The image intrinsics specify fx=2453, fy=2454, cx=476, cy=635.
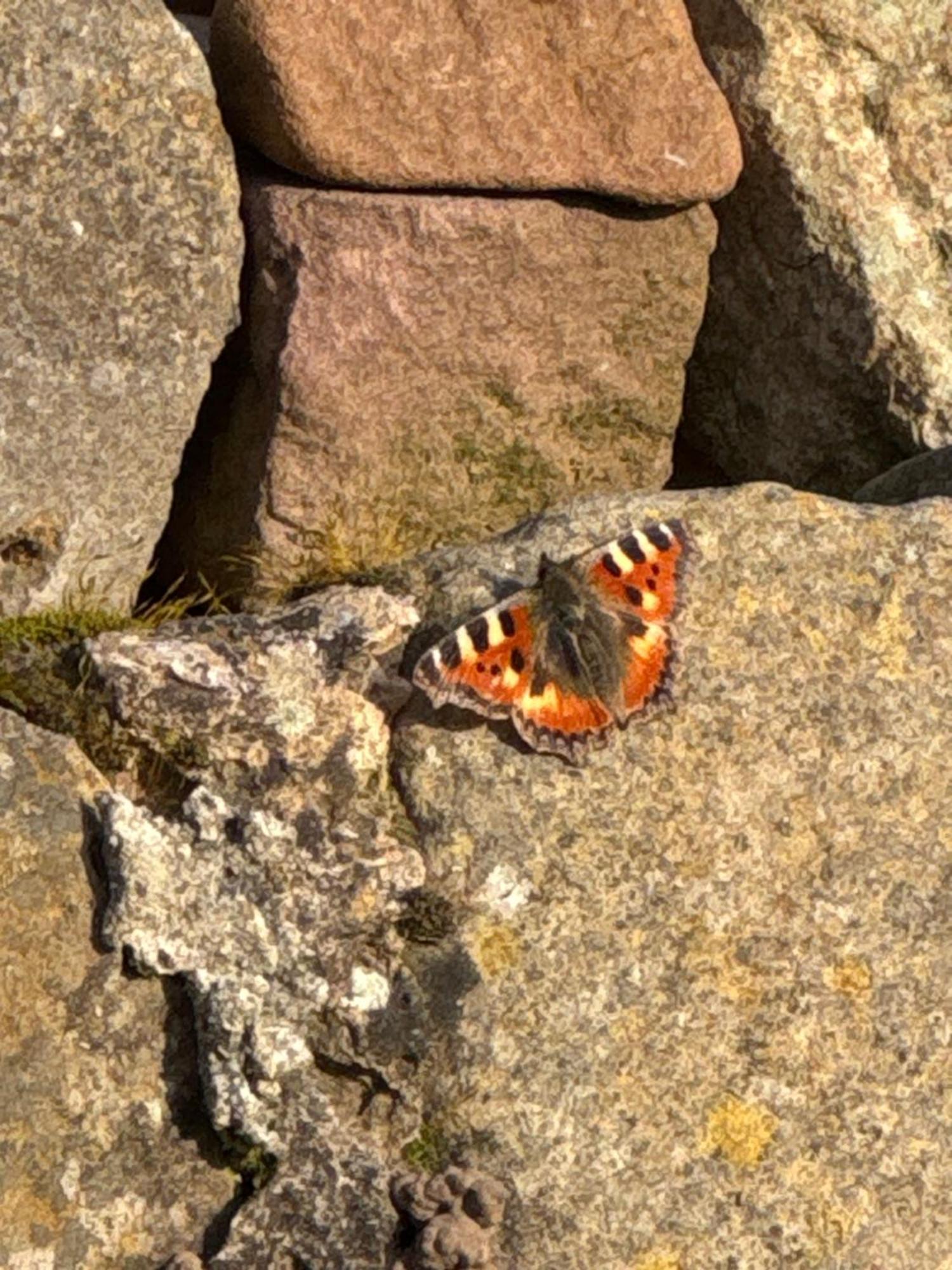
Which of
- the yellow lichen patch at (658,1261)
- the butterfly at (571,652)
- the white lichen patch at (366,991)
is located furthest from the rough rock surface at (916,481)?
the yellow lichen patch at (658,1261)

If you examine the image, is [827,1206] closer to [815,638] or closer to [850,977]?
[850,977]

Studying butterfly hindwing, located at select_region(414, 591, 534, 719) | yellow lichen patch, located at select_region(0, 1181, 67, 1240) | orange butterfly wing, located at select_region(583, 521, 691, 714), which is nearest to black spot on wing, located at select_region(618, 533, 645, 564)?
orange butterfly wing, located at select_region(583, 521, 691, 714)

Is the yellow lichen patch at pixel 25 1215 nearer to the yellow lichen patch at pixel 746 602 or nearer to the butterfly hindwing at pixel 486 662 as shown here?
the butterfly hindwing at pixel 486 662

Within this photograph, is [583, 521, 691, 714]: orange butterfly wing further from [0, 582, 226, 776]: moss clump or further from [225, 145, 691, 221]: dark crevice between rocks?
[225, 145, 691, 221]: dark crevice between rocks

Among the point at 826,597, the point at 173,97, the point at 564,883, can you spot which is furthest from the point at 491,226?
Result: the point at 564,883

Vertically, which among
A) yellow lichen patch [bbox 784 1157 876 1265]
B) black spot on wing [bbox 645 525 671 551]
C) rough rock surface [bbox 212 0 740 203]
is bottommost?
yellow lichen patch [bbox 784 1157 876 1265]

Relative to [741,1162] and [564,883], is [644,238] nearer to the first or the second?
[564,883]

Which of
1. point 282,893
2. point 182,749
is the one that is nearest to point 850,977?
point 282,893
